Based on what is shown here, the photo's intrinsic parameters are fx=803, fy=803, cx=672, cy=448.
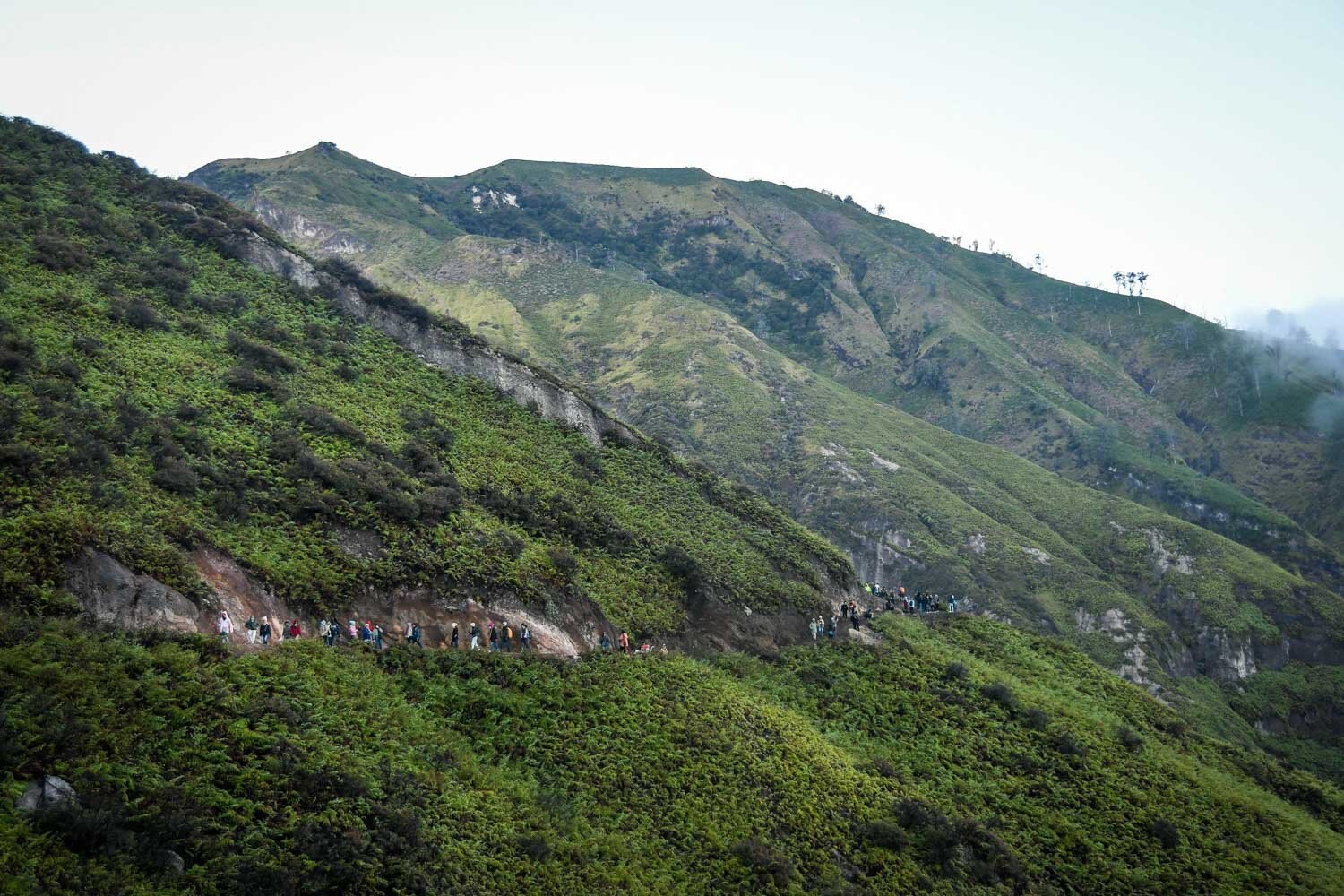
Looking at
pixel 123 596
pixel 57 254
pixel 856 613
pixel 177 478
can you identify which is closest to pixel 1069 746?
pixel 856 613

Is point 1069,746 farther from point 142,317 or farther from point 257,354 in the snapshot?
point 142,317

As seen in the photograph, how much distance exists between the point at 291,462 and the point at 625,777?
53.9 feet

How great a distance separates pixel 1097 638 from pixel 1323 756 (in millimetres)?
18463

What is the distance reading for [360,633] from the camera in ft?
79.0

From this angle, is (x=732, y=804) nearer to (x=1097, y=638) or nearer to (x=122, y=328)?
(x=122, y=328)

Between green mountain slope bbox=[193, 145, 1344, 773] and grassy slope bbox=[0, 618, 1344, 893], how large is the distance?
42463 millimetres

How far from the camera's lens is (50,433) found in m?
22.8

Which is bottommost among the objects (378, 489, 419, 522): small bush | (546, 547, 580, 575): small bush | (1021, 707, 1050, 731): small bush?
(1021, 707, 1050, 731): small bush

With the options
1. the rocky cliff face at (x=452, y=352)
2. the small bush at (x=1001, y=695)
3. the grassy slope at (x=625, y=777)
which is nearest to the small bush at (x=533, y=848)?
the grassy slope at (x=625, y=777)

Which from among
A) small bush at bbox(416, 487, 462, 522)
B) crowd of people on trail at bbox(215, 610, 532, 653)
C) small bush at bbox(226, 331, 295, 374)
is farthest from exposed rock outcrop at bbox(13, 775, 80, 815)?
small bush at bbox(226, 331, 295, 374)

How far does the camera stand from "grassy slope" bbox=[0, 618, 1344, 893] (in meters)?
14.2

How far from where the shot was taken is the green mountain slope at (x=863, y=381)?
81062mm

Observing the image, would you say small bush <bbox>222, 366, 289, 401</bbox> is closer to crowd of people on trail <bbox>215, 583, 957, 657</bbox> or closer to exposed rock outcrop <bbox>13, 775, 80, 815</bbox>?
crowd of people on trail <bbox>215, 583, 957, 657</bbox>

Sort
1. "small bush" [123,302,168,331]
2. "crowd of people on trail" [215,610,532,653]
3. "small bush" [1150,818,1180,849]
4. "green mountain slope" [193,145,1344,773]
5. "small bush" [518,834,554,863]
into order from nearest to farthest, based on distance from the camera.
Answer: "small bush" [518,834,554,863] < "crowd of people on trail" [215,610,532,653] < "small bush" [1150,818,1180,849] < "small bush" [123,302,168,331] < "green mountain slope" [193,145,1344,773]
